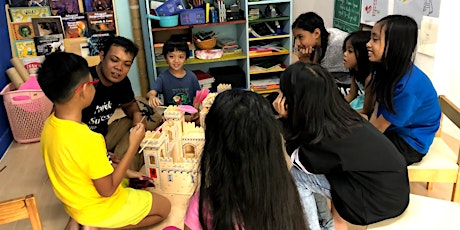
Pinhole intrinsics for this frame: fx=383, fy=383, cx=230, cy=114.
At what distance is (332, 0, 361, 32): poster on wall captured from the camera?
3.16 m

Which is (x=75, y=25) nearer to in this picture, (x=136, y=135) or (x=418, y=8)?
(x=136, y=135)

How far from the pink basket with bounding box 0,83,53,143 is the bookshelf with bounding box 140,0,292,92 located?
952 millimetres

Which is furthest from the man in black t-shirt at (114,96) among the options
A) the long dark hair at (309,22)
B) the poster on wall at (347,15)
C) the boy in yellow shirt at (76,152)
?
the poster on wall at (347,15)

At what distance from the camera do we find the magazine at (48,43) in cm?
322

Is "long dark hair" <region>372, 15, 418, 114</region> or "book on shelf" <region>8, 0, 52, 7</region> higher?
"book on shelf" <region>8, 0, 52, 7</region>

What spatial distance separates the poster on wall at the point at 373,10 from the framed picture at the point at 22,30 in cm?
273

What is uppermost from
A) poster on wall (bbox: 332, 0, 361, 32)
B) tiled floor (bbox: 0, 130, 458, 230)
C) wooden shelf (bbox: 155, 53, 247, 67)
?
poster on wall (bbox: 332, 0, 361, 32)

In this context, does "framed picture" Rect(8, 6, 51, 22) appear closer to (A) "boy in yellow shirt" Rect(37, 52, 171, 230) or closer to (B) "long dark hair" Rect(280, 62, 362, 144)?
(A) "boy in yellow shirt" Rect(37, 52, 171, 230)

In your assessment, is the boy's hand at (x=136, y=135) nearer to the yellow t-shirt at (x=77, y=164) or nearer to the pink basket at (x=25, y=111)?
the yellow t-shirt at (x=77, y=164)

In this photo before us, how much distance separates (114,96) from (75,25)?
151cm

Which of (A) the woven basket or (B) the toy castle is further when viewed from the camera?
(A) the woven basket

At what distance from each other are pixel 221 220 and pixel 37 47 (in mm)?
2890

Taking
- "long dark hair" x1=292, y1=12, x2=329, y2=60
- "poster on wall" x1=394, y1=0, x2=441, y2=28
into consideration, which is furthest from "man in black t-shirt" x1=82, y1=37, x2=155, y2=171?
"poster on wall" x1=394, y1=0, x2=441, y2=28

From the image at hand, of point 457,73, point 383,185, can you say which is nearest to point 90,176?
point 383,185
